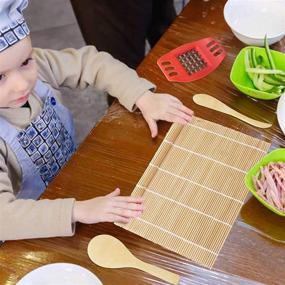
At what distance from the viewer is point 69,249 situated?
0.82 meters

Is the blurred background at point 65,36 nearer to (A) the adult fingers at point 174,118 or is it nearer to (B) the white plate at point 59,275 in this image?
(A) the adult fingers at point 174,118

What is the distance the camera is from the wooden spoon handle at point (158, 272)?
769 millimetres

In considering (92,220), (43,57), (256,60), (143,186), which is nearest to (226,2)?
(256,60)

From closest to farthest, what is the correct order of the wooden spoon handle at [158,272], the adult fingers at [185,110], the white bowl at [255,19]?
the wooden spoon handle at [158,272] < the adult fingers at [185,110] < the white bowl at [255,19]

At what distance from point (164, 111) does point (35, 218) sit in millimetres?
326

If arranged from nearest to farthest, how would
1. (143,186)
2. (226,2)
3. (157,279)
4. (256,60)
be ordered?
(157,279), (143,186), (256,60), (226,2)

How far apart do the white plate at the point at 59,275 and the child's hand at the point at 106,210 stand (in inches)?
3.3

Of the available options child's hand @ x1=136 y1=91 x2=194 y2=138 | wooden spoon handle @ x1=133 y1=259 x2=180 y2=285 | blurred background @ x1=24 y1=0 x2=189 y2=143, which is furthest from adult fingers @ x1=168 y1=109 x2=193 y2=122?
blurred background @ x1=24 y1=0 x2=189 y2=143

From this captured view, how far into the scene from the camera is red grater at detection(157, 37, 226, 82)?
1.06 metres

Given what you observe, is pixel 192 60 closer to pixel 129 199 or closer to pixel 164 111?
pixel 164 111

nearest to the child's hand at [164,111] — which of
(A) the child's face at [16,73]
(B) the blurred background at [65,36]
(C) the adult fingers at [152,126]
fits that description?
(C) the adult fingers at [152,126]

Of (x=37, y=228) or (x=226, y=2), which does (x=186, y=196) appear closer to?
(x=37, y=228)

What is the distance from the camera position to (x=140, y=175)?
35.4 inches

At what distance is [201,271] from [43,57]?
0.61 meters
